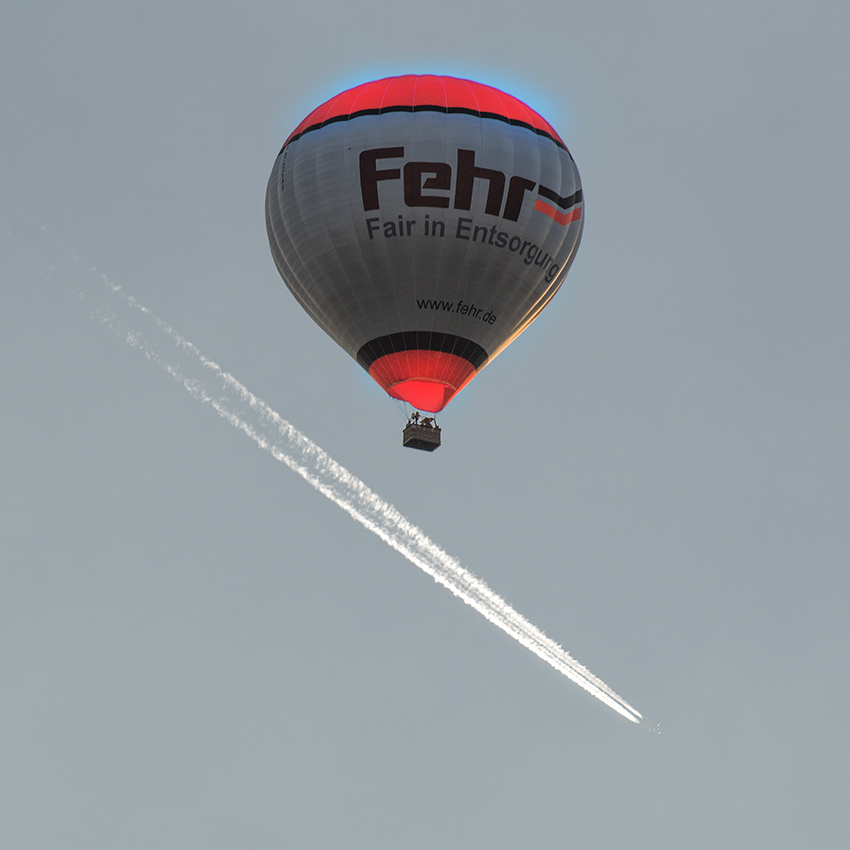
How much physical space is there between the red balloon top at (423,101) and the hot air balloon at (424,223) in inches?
1.9

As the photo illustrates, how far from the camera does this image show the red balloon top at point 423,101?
2267 inches

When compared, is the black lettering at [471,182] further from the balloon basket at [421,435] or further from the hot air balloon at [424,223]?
the balloon basket at [421,435]

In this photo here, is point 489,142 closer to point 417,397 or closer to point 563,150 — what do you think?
point 563,150

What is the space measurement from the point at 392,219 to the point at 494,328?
505 cm

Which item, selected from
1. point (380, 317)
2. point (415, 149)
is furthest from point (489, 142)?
point (380, 317)

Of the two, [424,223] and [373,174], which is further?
[373,174]

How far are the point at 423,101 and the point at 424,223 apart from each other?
416cm

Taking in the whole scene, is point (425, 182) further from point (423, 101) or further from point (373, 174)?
point (423, 101)

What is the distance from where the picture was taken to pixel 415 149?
56469 millimetres

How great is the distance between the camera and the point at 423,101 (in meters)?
57.5

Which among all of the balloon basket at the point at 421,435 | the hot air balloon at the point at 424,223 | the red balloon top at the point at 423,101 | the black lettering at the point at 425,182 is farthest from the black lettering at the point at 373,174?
the balloon basket at the point at 421,435

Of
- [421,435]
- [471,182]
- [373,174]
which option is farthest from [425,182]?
[421,435]

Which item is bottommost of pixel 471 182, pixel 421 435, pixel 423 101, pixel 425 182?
pixel 421 435

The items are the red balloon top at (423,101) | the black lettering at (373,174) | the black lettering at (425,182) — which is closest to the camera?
the black lettering at (425,182)
